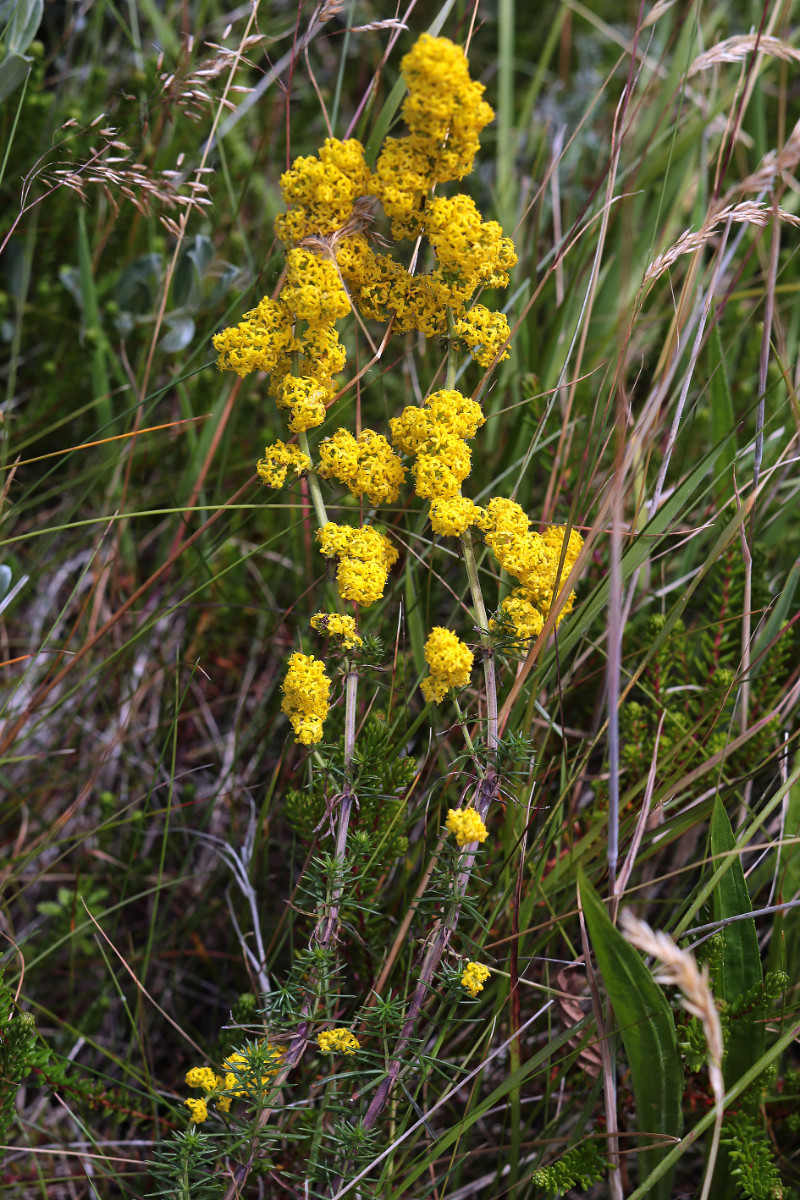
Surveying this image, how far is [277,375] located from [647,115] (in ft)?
8.88

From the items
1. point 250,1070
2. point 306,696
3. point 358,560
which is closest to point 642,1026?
point 250,1070

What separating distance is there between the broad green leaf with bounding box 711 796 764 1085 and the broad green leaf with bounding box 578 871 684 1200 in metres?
0.18

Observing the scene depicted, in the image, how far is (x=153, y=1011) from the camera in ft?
6.80

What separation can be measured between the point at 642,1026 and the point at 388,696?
34.7 inches

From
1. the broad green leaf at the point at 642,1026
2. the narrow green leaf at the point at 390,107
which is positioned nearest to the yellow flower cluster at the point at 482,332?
the narrow green leaf at the point at 390,107

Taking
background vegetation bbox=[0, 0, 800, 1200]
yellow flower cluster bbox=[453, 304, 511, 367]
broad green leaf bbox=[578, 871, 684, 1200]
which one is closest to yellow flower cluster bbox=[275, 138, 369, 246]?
yellow flower cluster bbox=[453, 304, 511, 367]

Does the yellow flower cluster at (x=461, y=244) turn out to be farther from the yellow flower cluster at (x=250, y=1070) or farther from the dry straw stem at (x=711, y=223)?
the yellow flower cluster at (x=250, y=1070)

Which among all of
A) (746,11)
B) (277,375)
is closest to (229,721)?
(277,375)

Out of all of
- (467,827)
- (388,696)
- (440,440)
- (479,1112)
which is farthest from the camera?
(388,696)

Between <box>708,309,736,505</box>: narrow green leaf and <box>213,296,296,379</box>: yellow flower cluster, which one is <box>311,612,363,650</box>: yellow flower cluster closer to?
<box>213,296,296,379</box>: yellow flower cluster

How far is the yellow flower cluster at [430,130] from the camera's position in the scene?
126 centimetres

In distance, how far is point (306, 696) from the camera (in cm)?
135

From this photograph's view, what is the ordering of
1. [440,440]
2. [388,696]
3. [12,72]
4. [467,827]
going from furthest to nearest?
[12,72]
[388,696]
[440,440]
[467,827]

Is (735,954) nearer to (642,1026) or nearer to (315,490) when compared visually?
(642,1026)
